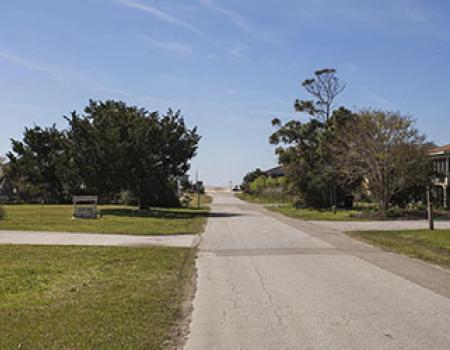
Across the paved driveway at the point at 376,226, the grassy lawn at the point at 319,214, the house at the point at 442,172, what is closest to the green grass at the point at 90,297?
the paved driveway at the point at 376,226

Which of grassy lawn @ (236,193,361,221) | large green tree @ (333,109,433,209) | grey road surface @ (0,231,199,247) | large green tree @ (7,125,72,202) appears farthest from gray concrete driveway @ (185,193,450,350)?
large green tree @ (7,125,72,202)

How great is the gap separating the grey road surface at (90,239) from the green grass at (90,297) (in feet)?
10.1

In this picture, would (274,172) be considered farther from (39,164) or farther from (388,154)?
(388,154)

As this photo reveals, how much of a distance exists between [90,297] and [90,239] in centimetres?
1235

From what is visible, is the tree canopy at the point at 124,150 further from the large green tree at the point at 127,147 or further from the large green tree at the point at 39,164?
the large green tree at the point at 39,164

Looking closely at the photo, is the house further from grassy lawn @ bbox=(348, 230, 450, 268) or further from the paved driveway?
grassy lawn @ bbox=(348, 230, 450, 268)

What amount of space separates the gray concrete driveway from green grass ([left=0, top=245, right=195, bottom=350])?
21.6 inches

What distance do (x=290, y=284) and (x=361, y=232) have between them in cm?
1543

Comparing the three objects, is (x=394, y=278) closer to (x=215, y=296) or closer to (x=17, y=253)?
(x=215, y=296)

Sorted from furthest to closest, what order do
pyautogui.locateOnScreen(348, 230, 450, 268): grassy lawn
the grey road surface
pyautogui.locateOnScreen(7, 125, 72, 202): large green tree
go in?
pyautogui.locateOnScreen(7, 125, 72, 202): large green tree → the grey road surface → pyautogui.locateOnScreen(348, 230, 450, 268): grassy lawn

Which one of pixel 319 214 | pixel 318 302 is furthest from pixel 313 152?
pixel 318 302

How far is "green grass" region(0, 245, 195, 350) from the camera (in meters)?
7.07

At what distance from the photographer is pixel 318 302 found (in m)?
9.62

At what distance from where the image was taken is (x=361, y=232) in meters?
26.3
